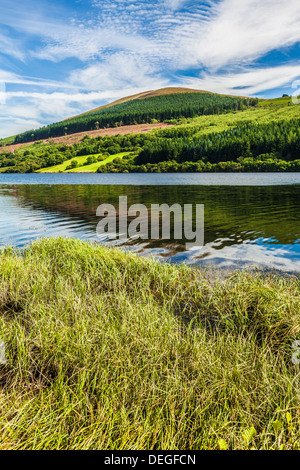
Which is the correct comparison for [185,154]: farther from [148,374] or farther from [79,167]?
[148,374]

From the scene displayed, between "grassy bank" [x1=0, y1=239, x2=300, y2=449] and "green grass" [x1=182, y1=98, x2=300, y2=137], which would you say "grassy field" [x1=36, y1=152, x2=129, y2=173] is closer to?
"green grass" [x1=182, y1=98, x2=300, y2=137]

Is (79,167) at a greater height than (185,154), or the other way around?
(185,154)

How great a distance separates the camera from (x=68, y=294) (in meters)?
6.46

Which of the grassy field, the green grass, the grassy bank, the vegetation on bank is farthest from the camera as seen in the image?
the green grass

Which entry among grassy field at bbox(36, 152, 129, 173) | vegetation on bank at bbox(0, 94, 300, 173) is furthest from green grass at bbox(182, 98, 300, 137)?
grassy field at bbox(36, 152, 129, 173)

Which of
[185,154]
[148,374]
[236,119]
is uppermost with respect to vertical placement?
[236,119]

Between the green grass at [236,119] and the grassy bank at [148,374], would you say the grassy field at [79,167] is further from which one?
the grassy bank at [148,374]

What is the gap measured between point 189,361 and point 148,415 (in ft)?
3.92

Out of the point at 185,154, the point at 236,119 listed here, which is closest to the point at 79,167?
the point at 185,154

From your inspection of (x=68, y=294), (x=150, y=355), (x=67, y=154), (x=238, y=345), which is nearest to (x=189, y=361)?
(x=150, y=355)

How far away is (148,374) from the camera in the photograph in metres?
4.00

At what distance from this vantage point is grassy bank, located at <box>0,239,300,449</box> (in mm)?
3055

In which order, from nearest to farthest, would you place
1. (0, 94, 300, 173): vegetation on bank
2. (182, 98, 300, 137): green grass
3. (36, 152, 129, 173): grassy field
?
(0, 94, 300, 173): vegetation on bank < (36, 152, 129, 173): grassy field < (182, 98, 300, 137): green grass

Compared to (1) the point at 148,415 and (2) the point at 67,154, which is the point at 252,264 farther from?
(2) the point at 67,154
